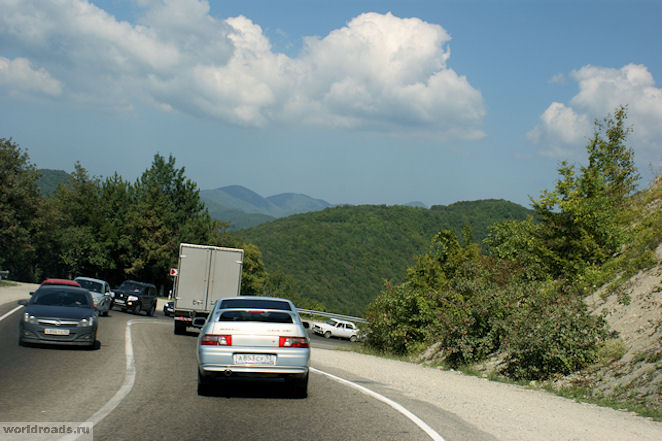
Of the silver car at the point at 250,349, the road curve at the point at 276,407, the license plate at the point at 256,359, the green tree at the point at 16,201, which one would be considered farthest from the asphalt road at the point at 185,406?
the green tree at the point at 16,201

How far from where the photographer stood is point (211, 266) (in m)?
23.6

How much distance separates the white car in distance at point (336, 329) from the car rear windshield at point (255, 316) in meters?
36.4

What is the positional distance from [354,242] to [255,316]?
136m

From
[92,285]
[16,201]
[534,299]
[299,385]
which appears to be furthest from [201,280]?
[16,201]

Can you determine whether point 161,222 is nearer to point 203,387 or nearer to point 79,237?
point 79,237

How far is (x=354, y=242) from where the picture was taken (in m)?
145

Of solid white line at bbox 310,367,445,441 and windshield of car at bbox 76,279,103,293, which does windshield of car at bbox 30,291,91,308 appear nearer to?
solid white line at bbox 310,367,445,441

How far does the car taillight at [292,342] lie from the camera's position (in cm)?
945

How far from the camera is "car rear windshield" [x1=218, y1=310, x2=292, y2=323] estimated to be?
971cm

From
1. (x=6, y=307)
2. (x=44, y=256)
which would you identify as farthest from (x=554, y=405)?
(x=44, y=256)

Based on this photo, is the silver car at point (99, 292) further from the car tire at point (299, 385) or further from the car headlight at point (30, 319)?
the car tire at point (299, 385)

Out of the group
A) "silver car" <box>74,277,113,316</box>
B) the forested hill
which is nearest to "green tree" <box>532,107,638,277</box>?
"silver car" <box>74,277,113,316</box>

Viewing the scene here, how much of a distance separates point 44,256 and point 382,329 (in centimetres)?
7405

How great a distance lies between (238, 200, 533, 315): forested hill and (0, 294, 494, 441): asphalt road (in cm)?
9575
